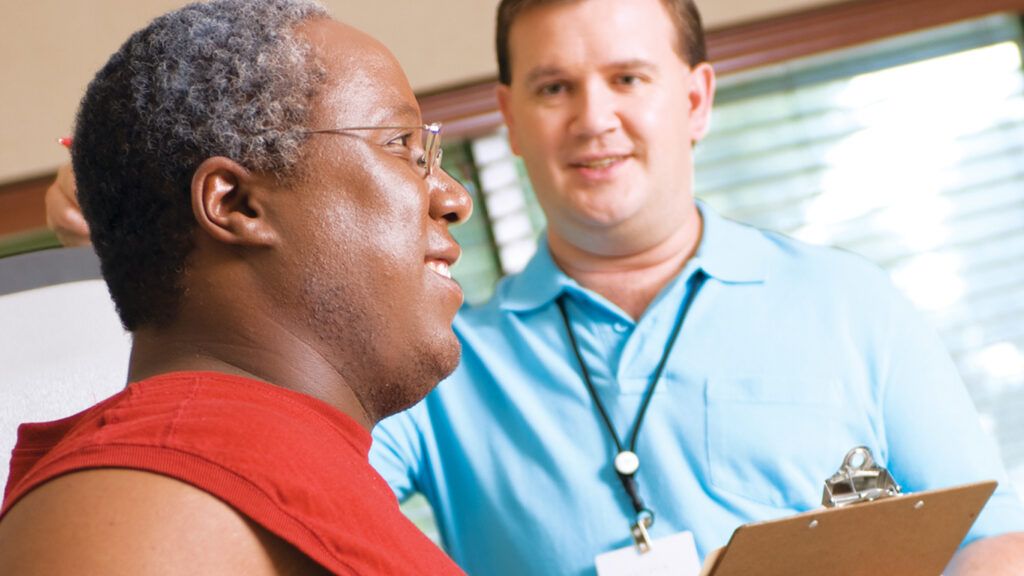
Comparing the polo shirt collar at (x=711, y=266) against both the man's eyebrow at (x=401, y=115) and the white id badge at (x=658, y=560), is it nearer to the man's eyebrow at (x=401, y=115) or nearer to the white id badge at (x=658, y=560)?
the white id badge at (x=658, y=560)

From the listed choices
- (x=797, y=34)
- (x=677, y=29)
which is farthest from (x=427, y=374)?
(x=797, y=34)

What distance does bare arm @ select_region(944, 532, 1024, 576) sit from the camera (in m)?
1.51

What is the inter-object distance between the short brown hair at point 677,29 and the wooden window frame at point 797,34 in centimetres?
84

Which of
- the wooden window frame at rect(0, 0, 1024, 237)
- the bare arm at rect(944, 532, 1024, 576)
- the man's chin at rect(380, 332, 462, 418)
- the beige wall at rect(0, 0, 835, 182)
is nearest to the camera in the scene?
the man's chin at rect(380, 332, 462, 418)

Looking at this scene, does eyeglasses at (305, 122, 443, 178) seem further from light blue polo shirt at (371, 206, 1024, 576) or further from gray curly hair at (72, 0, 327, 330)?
light blue polo shirt at (371, 206, 1024, 576)

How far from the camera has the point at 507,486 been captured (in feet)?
5.49

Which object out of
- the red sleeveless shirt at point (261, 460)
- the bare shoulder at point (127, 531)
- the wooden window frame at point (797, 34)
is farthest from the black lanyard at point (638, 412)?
the wooden window frame at point (797, 34)

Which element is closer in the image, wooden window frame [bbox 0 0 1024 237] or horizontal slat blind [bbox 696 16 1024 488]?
wooden window frame [bbox 0 0 1024 237]

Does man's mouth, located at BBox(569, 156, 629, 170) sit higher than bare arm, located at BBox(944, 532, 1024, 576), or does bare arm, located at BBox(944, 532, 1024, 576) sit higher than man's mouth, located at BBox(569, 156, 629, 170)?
man's mouth, located at BBox(569, 156, 629, 170)

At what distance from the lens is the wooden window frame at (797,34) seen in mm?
2795

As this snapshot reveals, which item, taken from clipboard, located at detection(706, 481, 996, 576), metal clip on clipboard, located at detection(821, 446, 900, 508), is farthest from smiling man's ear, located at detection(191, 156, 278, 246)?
metal clip on clipboard, located at detection(821, 446, 900, 508)

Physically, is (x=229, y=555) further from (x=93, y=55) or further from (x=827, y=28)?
(x=827, y=28)

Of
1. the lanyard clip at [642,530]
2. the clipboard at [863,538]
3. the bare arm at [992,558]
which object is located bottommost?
the lanyard clip at [642,530]

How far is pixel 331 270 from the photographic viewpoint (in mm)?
900
